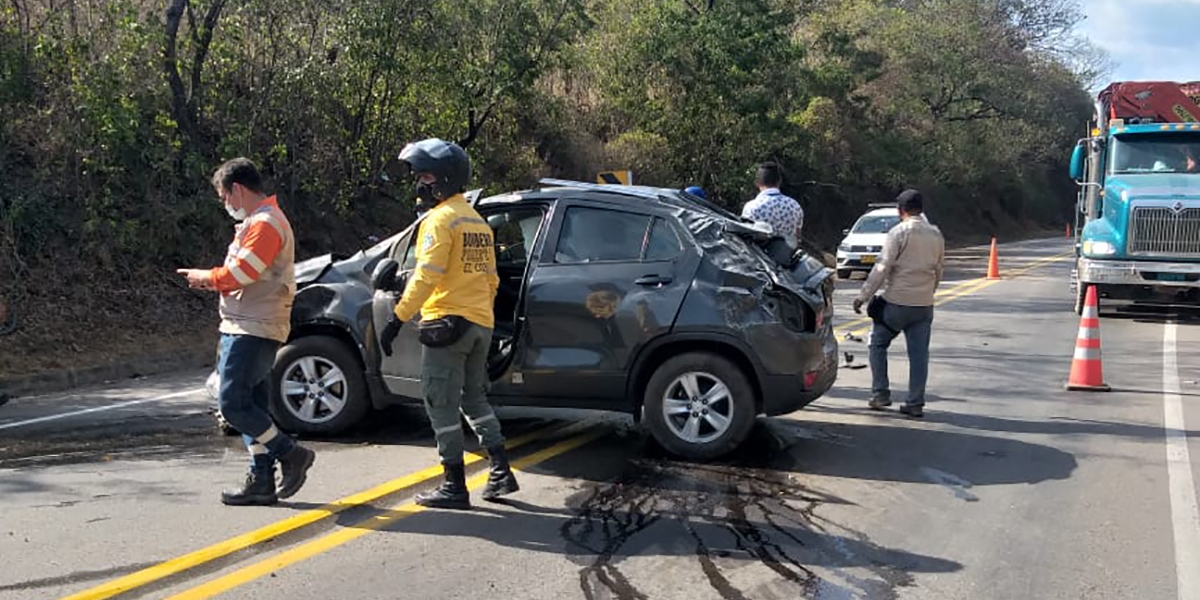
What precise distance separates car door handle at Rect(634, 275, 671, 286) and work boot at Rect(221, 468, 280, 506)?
2585 millimetres

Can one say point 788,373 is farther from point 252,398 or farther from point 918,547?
point 252,398

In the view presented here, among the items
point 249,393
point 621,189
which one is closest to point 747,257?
point 621,189

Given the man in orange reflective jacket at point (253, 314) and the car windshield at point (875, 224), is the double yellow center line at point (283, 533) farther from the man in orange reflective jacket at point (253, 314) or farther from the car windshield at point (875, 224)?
the car windshield at point (875, 224)

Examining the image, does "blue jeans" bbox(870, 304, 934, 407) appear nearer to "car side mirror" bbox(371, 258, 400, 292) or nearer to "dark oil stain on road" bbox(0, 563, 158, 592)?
"car side mirror" bbox(371, 258, 400, 292)

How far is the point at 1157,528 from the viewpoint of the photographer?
5773 mm

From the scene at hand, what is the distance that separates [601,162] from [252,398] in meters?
20.6

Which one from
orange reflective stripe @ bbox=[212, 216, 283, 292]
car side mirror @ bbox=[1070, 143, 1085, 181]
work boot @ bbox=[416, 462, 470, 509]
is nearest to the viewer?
orange reflective stripe @ bbox=[212, 216, 283, 292]

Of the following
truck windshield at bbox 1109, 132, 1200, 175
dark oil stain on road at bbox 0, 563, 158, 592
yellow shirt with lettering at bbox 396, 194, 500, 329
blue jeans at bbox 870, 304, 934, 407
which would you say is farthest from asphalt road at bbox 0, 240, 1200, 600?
truck windshield at bbox 1109, 132, 1200, 175

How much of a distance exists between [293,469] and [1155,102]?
50.5ft

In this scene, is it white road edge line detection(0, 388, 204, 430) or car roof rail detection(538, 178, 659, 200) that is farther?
white road edge line detection(0, 388, 204, 430)

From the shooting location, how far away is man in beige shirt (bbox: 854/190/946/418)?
853cm

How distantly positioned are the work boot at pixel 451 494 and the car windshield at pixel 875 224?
20444 mm

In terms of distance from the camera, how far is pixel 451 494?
582 centimetres

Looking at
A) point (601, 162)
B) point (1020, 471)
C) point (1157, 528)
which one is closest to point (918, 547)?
point (1157, 528)
